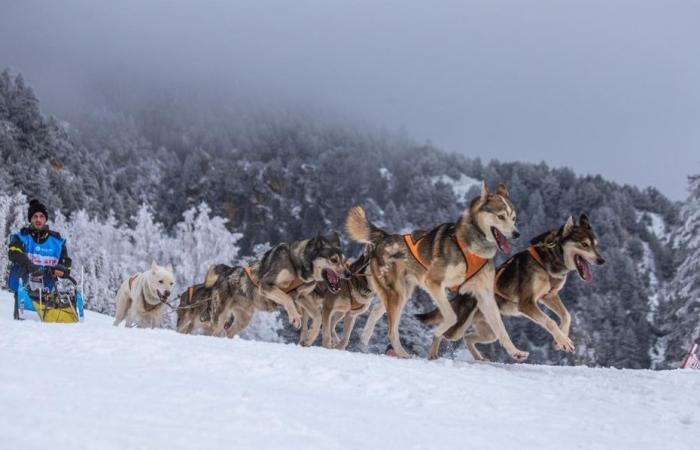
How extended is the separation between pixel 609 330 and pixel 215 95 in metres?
160

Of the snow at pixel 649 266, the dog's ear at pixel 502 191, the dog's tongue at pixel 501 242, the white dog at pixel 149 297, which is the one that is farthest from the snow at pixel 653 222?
the dog's tongue at pixel 501 242

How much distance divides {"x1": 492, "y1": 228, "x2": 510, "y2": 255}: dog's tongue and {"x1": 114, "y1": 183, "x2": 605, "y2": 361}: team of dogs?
11 mm

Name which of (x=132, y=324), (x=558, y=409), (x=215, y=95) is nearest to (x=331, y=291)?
(x=132, y=324)

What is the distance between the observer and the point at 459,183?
15312 cm

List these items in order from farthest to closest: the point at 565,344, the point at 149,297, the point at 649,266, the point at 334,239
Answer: the point at 649,266 < the point at 149,297 < the point at 334,239 < the point at 565,344

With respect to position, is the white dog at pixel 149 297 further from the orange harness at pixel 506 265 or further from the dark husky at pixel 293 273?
the orange harness at pixel 506 265

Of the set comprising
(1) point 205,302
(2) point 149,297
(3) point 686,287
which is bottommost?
(3) point 686,287

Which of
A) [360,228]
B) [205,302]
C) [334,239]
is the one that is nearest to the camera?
[360,228]

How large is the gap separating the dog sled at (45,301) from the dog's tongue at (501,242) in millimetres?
4797

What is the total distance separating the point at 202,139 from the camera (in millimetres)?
160875

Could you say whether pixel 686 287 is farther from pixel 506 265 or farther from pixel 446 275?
pixel 446 275

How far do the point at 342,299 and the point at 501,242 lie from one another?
10.1ft

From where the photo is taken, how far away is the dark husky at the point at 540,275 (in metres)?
7.55

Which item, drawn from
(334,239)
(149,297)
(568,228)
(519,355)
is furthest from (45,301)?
(568,228)
